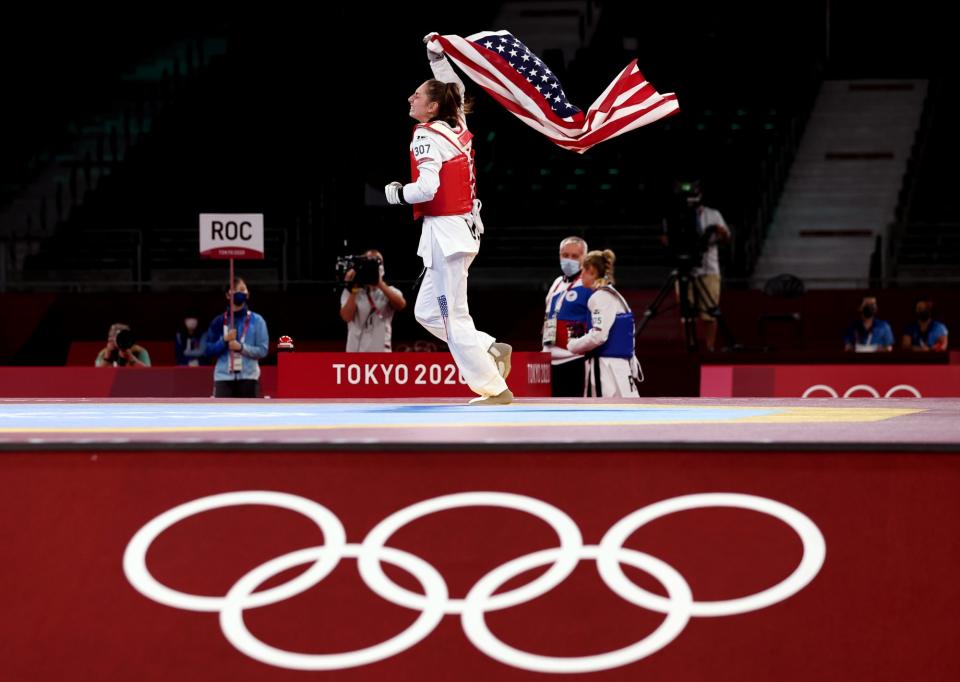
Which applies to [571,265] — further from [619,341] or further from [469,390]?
[469,390]

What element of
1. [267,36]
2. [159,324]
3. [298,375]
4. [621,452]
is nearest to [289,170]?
[267,36]

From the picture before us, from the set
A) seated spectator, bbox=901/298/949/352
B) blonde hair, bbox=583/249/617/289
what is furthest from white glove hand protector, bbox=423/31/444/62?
seated spectator, bbox=901/298/949/352

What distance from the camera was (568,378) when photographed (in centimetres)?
909

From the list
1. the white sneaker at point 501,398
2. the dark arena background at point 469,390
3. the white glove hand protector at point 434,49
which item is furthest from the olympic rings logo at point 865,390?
the white glove hand protector at point 434,49

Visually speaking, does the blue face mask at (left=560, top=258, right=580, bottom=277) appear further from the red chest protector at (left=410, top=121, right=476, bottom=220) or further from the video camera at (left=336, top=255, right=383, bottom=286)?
the red chest protector at (left=410, top=121, right=476, bottom=220)

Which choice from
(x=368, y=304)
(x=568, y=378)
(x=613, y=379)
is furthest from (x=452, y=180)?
(x=368, y=304)

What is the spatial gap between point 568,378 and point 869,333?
5.54m

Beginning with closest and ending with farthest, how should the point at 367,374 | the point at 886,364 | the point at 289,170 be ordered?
the point at 367,374 → the point at 886,364 → the point at 289,170

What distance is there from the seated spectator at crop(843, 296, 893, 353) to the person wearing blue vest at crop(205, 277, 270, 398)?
6528 mm

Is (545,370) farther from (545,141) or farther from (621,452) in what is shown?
(545,141)

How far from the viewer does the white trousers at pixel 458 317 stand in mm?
6711

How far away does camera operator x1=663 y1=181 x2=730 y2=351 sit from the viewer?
1207cm

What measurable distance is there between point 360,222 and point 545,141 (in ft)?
18.9

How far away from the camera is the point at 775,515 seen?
11.6ft
